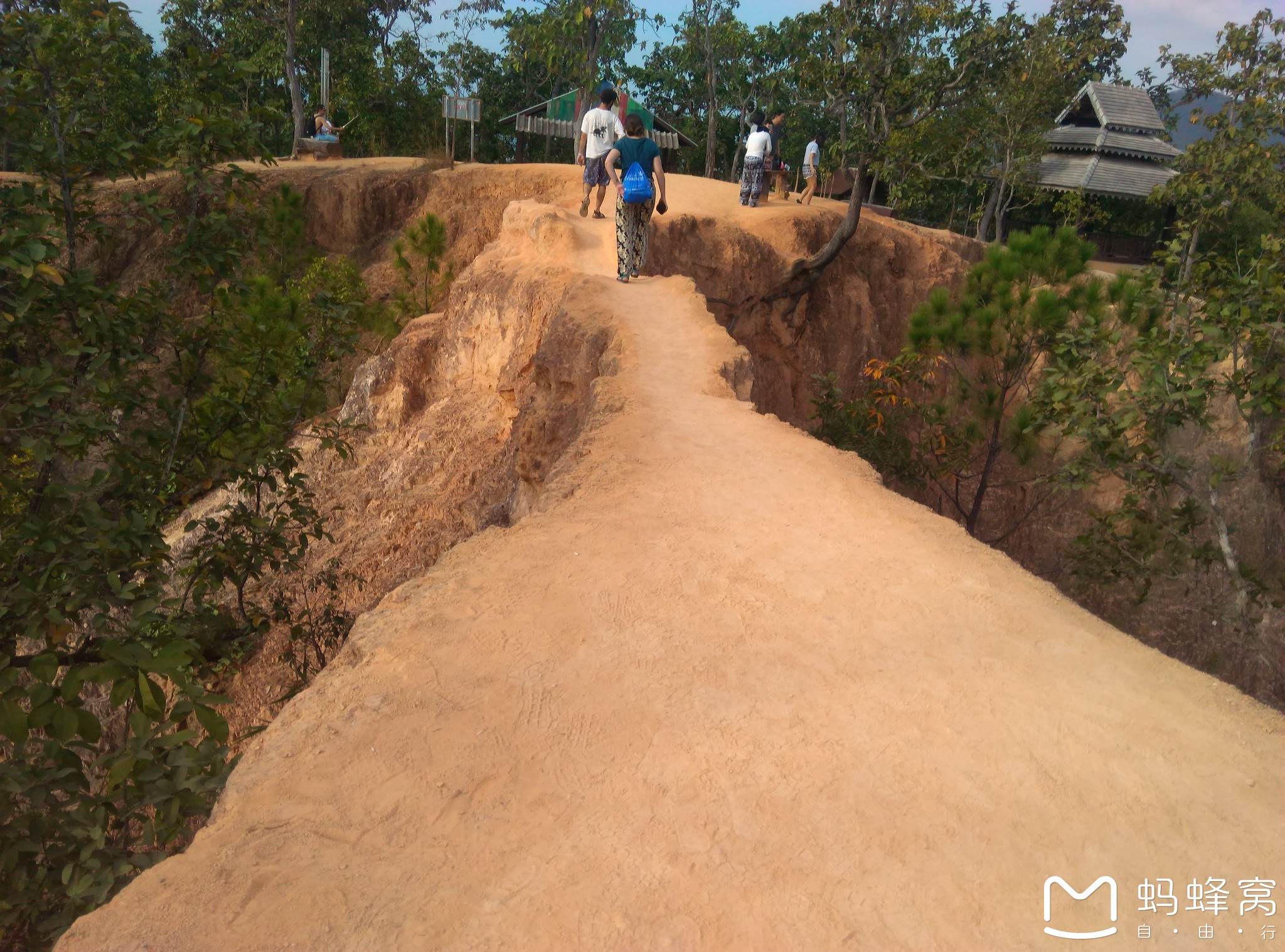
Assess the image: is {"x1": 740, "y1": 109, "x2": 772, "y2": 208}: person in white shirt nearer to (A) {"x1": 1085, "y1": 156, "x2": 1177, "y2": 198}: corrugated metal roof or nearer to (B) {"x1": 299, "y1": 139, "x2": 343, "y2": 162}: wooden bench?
(B) {"x1": 299, "y1": 139, "x2": 343, "y2": 162}: wooden bench

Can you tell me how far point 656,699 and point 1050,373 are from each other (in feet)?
17.7

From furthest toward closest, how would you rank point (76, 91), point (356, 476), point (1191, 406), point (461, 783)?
point (356, 476)
point (1191, 406)
point (76, 91)
point (461, 783)

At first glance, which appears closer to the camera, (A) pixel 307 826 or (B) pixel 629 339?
(A) pixel 307 826

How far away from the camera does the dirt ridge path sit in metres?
2.19

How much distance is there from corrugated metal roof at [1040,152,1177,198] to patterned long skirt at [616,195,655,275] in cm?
1537

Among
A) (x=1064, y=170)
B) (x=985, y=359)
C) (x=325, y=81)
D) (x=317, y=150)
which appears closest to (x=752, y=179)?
(x=985, y=359)

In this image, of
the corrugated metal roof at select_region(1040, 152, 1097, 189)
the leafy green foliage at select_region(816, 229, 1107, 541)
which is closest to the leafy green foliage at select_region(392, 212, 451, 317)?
the leafy green foliage at select_region(816, 229, 1107, 541)

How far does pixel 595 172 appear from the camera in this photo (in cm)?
1079

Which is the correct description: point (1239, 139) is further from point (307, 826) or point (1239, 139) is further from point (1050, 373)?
point (307, 826)

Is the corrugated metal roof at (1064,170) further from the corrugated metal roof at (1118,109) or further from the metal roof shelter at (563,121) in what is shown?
the metal roof shelter at (563,121)

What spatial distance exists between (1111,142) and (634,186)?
17708mm

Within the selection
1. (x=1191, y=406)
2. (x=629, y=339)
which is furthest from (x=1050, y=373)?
(x=629, y=339)

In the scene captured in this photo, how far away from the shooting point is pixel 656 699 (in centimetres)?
295

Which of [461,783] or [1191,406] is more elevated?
[1191,406]
